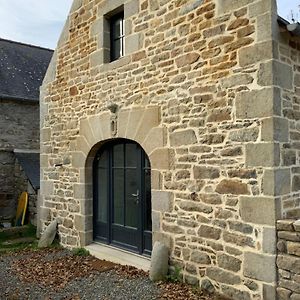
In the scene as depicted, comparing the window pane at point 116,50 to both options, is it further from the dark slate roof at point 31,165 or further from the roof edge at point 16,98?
the roof edge at point 16,98

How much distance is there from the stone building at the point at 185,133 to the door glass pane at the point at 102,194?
0.02 meters

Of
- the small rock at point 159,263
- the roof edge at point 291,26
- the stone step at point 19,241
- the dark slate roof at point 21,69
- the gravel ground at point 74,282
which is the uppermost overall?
the dark slate roof at point 21,69

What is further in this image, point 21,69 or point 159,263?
point 21,69

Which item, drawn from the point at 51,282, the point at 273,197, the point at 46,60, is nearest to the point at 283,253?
the point at 273,197

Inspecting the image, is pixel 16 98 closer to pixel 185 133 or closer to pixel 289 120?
pixel 185 133

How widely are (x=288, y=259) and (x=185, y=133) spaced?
2.26 m

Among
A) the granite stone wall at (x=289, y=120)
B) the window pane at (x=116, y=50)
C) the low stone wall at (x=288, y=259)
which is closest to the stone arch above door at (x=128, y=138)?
the window pane at (x=116, y=50)

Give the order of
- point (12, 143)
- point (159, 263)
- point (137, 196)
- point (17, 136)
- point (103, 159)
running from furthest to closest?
point (17, 136), point (12, 143), point (103, 159), point (137, 196), point (159, 263)

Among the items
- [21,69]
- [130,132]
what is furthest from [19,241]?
[21,69]

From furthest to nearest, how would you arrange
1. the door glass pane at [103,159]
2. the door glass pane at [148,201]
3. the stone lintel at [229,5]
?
1. the door glass pane at [103,159]
2. the door glass pane at [148,201]
3. the stone lintel at [229,5]

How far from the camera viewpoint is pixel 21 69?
13.8 metres

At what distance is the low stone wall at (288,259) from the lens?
13.0 ft

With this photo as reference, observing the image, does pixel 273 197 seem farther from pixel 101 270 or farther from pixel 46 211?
pixel 46 211

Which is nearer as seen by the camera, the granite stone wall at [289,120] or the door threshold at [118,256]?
the granite stone wall at [289,120]
